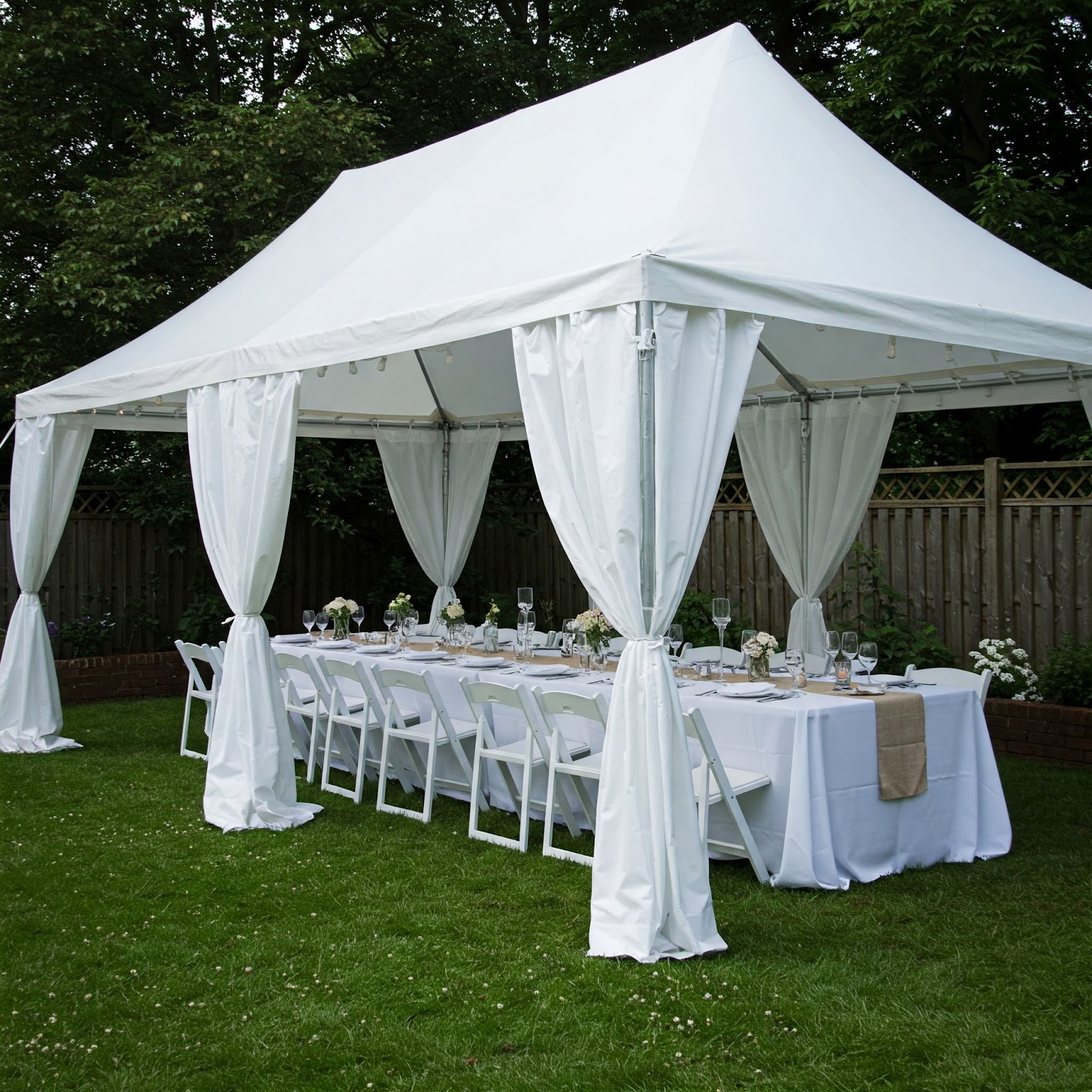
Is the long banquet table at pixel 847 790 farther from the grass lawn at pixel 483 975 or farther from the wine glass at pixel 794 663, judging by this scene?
the wine glass at pixel 794 663

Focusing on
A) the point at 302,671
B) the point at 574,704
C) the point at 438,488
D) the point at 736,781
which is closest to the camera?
the point at 736,781

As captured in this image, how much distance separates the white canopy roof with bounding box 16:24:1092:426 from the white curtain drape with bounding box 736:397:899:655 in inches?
8.5

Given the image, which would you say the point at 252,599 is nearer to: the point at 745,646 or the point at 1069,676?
the point at 745,646

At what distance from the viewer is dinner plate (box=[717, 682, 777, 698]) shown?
5.11 m

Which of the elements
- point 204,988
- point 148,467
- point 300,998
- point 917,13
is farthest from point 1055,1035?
point 148,467

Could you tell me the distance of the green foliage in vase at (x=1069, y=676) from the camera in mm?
7168

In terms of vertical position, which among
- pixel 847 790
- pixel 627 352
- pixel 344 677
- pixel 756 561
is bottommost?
pixel 847 790

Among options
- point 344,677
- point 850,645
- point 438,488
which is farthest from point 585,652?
point 438,488

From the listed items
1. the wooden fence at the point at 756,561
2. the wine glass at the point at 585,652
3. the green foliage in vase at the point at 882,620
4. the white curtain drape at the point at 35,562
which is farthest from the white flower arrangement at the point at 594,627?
the white curtain drape at the point at 35,562

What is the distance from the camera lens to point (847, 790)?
4855 mm

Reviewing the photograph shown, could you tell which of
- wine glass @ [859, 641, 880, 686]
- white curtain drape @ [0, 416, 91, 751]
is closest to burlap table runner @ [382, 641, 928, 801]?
wine glass @ [859, 641, 880, 686]

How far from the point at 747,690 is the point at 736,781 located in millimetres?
483

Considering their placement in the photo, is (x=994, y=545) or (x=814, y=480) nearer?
(x=814, y=480)

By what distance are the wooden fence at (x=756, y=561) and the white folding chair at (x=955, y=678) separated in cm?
249
